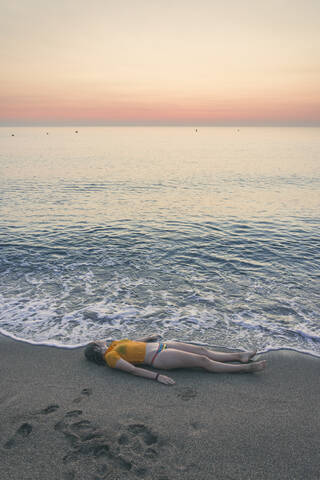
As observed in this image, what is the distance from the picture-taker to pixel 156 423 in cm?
574

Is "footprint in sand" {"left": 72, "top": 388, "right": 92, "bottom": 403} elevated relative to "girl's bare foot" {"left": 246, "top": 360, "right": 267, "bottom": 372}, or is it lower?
lower

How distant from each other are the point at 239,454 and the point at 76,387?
11.5ft

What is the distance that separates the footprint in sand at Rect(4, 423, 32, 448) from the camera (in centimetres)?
524

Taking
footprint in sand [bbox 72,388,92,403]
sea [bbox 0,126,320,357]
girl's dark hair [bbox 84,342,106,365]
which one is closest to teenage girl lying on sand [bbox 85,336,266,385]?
girl's dark hair [bbox 84,342,106,365]

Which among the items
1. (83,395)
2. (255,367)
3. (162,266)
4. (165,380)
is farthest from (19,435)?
(162,266)

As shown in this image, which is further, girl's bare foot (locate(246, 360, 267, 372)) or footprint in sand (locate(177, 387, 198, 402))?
girl's bare foot (locate(246, 360, 267, 372))

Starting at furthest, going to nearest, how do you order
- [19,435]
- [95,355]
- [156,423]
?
[95,355]
[156,423]
[19,435]

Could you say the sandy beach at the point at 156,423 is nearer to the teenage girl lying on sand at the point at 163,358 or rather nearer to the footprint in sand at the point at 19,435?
the footprint in sand at the point at 19,435

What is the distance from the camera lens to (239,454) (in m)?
5.11

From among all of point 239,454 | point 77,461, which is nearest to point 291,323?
point 239,454

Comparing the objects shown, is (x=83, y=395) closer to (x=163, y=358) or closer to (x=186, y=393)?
(x=163, y=358)

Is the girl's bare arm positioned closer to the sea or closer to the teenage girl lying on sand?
the teenage girl lying on sand

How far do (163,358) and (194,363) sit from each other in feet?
2.38

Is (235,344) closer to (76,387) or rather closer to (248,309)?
(248,309)
